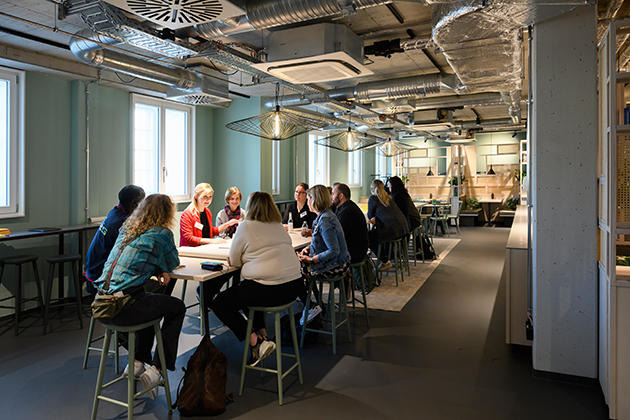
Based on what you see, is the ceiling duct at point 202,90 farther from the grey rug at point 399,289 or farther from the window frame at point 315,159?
the window frame at point 315,159

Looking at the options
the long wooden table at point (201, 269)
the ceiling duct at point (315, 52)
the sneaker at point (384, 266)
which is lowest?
the sneaker at point (384, 266)

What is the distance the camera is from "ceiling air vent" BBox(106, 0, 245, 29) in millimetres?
2604

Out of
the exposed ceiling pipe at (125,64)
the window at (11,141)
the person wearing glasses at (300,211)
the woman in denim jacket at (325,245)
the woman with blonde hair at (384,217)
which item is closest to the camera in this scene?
the woman in denim jacket at (325,245)

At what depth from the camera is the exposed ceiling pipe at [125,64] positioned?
3.95 m

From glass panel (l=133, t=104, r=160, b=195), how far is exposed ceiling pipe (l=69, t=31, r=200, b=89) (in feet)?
4.30

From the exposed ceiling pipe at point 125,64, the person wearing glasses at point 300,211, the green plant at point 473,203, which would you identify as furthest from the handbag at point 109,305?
the green plant at point 473,203

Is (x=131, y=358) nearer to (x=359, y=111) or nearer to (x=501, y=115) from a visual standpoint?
(x=359, y=111)

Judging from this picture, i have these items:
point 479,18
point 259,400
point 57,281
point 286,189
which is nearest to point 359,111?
point 286,189

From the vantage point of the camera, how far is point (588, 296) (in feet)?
9.59

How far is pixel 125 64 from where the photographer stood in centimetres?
443

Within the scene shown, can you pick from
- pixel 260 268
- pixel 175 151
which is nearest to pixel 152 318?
pixel 260 268

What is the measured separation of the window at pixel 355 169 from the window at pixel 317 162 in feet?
5.24

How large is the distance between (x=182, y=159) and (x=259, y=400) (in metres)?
5.11

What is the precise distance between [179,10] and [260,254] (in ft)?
5.34
